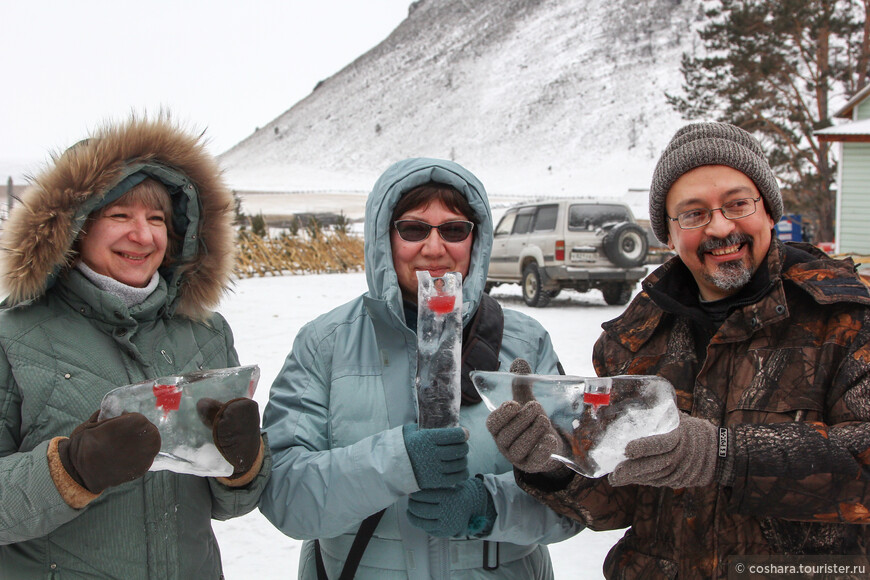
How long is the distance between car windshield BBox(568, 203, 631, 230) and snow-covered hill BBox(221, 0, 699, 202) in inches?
1420

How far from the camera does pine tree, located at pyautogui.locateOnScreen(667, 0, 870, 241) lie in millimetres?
21375

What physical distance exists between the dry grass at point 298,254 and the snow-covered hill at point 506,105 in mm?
31741

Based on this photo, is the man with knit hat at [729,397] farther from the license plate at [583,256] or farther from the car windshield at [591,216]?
the car windshield at [591,216]

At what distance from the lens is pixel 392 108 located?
8994 cm

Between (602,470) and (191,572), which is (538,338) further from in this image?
(191,572)

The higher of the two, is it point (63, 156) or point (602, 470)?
point (63, 156)

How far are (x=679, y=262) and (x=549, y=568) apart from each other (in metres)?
0.90

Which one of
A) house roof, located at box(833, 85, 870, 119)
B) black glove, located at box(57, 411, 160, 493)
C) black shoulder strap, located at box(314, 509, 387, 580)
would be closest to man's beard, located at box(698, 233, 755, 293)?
black shoulder strap, located at box(314, 509, 387, 580)

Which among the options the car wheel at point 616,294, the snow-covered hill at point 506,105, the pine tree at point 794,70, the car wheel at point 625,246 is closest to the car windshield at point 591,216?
the car wheel at point 625,246

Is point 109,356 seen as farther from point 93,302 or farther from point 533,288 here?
point 533,288

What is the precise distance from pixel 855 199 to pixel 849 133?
183cm

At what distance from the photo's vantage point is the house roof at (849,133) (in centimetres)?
1325

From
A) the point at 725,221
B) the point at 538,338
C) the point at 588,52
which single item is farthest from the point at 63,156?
the point at 588,52

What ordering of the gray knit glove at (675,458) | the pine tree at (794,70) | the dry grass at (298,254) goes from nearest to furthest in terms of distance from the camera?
the gray knit glove at (675,458)
the dry grass at (298,254)
the pine tree at (794,70)
